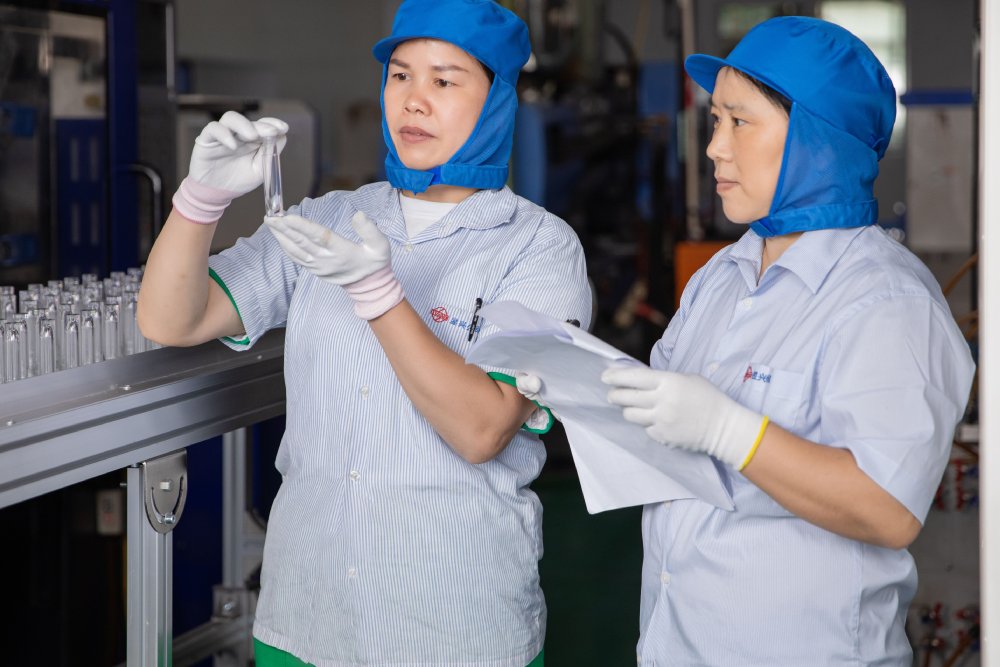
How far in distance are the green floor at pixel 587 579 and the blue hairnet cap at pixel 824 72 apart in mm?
2172

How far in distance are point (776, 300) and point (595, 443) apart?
28 cm

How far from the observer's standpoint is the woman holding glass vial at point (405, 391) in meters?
1.46

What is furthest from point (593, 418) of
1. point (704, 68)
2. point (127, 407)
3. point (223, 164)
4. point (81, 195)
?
point (81, 195)

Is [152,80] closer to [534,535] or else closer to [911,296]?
[534,535]

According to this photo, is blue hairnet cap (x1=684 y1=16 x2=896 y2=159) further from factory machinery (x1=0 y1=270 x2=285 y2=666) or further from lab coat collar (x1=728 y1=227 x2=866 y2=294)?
factory machinery (x1=0 y1=270 x2=285 y2=666)

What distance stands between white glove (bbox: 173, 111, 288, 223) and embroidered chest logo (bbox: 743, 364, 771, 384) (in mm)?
650

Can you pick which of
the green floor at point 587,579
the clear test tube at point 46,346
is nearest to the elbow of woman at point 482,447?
the clear test tube at point 46,346

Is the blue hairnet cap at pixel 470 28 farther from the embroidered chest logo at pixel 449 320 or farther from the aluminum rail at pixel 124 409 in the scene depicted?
the aluminum rail at pixel 124 409

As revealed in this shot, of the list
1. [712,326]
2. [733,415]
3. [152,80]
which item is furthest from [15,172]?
[733,415]

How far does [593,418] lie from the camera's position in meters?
1.35

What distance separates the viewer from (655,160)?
5.98 metres

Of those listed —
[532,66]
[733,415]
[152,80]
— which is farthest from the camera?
[532,66]

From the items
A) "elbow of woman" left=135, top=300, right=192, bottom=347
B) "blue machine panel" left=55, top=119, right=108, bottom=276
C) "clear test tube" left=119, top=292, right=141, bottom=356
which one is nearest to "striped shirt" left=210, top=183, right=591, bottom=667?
"elbow of woman" left=135, top=300, right=192, bottom=347

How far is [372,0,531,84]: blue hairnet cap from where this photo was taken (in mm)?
1462
